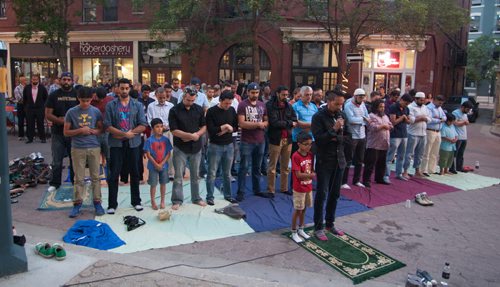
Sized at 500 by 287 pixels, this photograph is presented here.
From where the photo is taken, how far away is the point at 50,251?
4750 mm

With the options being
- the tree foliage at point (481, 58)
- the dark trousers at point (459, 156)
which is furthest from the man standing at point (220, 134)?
the tree foliage at point (481, 58)

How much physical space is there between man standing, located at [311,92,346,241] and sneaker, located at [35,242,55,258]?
3.36 meters

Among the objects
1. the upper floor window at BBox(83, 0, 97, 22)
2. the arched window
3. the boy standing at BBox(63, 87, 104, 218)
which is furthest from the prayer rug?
the upper floor window at BBox(83, 0, 97, 22)

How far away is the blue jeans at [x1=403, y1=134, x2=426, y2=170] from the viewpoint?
385 inches

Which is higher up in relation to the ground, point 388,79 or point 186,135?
point 388,79

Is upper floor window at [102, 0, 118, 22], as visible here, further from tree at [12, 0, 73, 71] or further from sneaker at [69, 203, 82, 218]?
sneaker at [69, 203, 82, 218]

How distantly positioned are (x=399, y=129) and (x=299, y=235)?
15.0ft

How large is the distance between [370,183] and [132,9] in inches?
830

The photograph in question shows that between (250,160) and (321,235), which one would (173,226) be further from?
(250,160)

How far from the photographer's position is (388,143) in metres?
8.92

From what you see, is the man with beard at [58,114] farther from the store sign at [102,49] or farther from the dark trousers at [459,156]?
the store sign at [102,49]

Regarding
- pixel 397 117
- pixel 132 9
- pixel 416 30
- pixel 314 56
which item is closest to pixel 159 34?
pixel 132 9

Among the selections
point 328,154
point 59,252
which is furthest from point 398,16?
point 59,252

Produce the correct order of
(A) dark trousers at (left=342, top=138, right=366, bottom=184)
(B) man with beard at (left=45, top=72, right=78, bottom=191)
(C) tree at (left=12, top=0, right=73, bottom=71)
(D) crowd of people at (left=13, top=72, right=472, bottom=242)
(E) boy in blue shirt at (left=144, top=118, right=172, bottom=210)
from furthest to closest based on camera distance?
(C) tree at (left=12, top=0, right=73, bottom=71) < (A) dark trousers at (left=342, top=138, right=366, bottom=184) < (B) man with beard at (left=45, top=72, right=78, bottom=191) < (E) boy in blue shirt at (left=144, top=118, right=172, bottom=210) < (D) crowd of people at (left=13, top=72, right=472, bottom=242)
